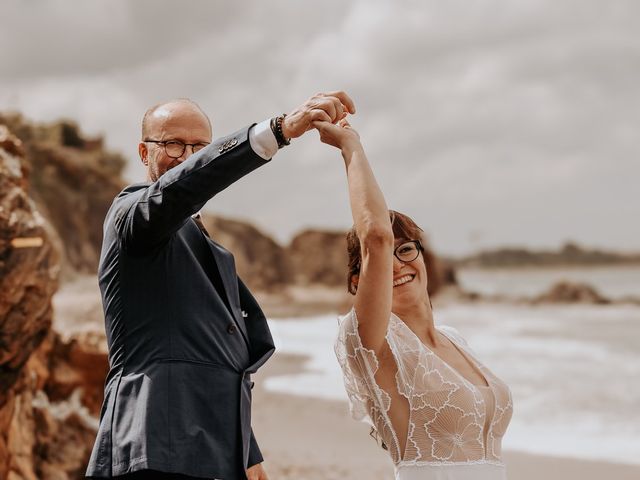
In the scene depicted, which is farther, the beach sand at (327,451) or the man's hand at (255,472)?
the beach sand at (327,451)

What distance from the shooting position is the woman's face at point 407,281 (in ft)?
8.43

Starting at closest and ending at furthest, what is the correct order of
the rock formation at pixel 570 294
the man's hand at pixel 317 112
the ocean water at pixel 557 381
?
the man's hand at pixel 317 112 → the ocean water at pixel 557 381 → the rock formation at pixel 570 294

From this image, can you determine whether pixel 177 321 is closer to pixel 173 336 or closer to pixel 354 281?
pixel 173 336

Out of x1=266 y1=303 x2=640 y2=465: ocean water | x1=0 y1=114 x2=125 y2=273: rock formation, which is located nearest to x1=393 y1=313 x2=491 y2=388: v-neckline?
x1=266 y1=303 x2=640 y2=465: ocean water

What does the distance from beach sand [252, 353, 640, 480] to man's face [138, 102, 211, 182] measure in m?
4.57

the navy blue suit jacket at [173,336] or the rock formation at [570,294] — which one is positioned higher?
the navy blue suit jacket at [173,336]

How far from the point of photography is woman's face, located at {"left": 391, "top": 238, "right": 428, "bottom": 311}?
2570 mm

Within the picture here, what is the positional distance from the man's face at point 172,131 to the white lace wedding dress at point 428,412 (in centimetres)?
66

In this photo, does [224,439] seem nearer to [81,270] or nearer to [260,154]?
[260,154]

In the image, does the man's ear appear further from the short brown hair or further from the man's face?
the short brown hair

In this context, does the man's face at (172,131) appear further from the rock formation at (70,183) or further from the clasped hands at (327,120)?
the rock formation at (70,183)

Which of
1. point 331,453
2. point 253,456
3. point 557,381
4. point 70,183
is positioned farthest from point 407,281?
point 70,183

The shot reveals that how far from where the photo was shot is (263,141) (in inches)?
79.0

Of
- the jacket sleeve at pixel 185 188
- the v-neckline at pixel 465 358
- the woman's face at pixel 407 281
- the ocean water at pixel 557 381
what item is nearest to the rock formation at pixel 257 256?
the ocean water at pixel 557 381
